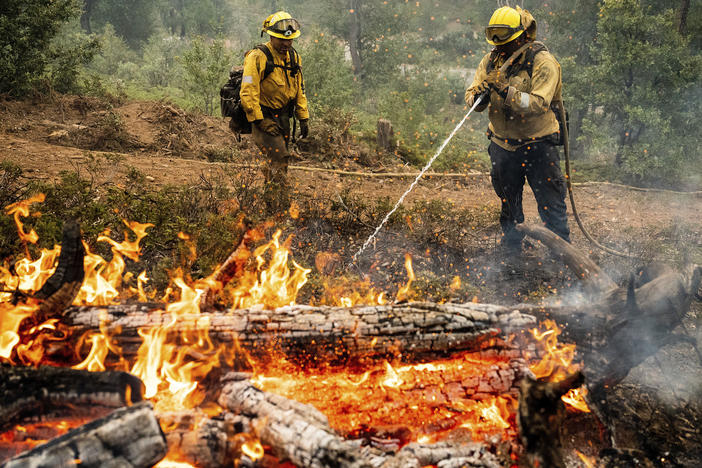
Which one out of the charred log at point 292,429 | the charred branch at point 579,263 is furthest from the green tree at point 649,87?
the charred log at point 292,429

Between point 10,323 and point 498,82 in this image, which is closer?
point 10,323

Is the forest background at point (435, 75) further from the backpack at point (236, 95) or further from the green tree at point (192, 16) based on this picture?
the green tree at point (192, 16)

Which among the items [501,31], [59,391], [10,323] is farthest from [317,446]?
[501,31]

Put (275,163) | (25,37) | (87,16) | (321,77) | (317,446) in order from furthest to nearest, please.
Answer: (87,16) → (321,77) → (25,37) → (275,163) → (317,446)

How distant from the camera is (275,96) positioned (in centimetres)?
573

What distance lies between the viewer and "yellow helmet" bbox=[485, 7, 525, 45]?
14.6 ft

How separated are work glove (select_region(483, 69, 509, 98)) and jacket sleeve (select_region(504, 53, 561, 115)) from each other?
86mm

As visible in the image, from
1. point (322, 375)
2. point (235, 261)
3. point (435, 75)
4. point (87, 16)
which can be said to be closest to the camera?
point (322, 375)

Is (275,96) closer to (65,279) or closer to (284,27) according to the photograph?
(284,27)

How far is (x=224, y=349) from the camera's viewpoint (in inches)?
116

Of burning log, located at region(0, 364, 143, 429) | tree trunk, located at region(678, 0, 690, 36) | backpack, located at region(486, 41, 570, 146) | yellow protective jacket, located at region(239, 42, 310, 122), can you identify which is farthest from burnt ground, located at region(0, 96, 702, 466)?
tree trunk, located at region(678, 0, 690, 36)

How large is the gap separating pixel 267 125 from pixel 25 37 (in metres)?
6.38

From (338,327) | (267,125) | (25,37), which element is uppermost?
(25,37)

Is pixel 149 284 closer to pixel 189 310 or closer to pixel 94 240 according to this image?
pixel 94 240
